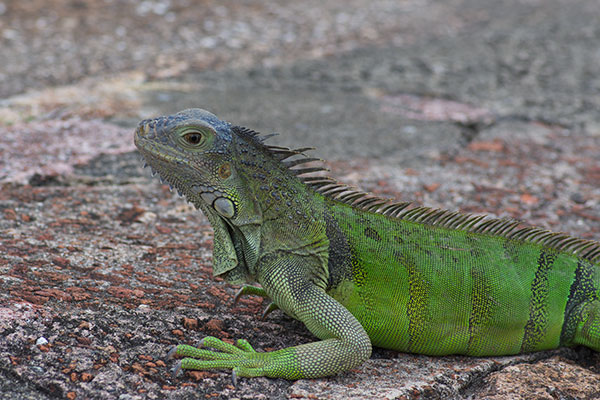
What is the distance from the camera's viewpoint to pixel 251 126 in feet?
20.9

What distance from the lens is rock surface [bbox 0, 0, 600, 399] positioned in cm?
305

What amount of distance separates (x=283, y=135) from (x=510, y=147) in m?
2.21

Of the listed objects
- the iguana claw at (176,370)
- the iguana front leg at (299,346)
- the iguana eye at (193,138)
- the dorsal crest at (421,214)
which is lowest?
the iguana claw at (176,370)

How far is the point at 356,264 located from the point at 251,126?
10.5ft

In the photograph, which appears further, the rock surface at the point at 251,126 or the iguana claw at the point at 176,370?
the rock surface at the point at 251,126

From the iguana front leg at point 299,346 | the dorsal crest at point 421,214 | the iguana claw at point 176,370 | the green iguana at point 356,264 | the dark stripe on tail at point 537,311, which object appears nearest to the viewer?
the iguana claw at point 176,370

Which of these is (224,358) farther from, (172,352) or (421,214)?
(421,214)

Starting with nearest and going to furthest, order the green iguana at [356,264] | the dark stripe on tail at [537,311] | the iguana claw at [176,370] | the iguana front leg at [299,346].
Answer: the iguana claw at [176,370] < the iguana front leg at [299,346] < the green iguana at [356,264] < the dark stripe on tail at [537,311]

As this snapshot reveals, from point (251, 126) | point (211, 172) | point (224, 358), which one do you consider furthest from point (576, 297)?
point (251, 126)

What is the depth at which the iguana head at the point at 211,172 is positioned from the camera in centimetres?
325

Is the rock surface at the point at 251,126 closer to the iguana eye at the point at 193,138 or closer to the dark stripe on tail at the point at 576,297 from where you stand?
the dark stripe on tail at the point at 576,297

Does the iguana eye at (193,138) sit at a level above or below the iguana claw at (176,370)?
above

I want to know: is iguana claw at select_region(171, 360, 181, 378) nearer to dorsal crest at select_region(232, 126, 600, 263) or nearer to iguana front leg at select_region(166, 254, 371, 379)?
iguana front leg at select_region(166, 254, 371, 379)

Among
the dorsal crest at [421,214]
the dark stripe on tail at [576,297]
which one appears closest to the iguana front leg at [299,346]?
the dorsal crest at [421,214]
